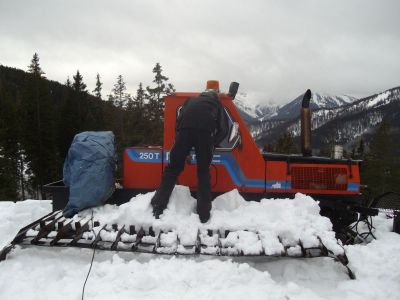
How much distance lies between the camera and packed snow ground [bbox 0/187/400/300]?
3816 mm

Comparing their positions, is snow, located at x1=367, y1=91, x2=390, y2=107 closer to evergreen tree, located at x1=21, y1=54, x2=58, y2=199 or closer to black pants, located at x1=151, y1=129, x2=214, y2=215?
evergreen tree, located at x1=21, y1=54, x2=58, y2=199

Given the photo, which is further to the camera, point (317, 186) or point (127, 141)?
point (127, 141)

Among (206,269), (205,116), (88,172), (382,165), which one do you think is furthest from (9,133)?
(382,165)

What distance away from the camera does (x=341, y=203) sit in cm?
599

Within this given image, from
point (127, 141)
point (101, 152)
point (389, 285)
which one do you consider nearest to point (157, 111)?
point (127, 141)

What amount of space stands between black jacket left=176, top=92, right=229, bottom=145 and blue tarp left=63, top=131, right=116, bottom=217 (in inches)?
55.3

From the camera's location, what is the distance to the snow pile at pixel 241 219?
15.1ft

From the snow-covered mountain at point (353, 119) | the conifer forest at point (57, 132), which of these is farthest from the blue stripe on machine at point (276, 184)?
the snow-covered mountain at point (353, 119)

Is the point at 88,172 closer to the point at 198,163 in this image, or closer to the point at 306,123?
the point at 198,163

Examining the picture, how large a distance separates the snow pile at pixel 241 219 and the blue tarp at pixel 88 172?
19cm

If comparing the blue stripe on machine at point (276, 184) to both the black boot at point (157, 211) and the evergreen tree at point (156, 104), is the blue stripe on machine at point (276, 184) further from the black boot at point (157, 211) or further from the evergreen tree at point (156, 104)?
the evergreen tree at point (156, 104)

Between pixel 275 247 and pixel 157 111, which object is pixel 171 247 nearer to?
pixel 275 247

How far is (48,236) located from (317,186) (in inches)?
167

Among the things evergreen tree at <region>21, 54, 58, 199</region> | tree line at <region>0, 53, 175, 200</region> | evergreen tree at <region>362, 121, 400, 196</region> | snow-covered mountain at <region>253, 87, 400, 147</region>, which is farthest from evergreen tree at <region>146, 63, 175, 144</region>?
snow-covered mountain at <region>253, 87, 400, 147</region>
